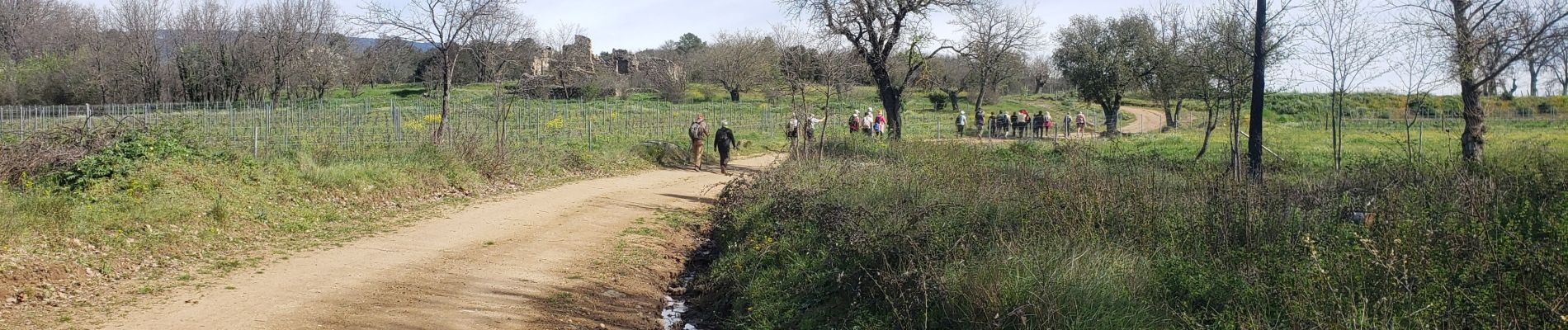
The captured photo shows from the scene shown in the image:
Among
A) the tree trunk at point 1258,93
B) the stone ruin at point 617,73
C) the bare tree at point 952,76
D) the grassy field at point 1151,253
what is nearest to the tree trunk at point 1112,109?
the bare tree at point 952,76

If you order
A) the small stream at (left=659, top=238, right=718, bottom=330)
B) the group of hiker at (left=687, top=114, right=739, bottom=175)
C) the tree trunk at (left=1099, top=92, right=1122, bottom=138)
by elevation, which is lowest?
the small stream at (left=659, top=238, right=718, bottom=330)

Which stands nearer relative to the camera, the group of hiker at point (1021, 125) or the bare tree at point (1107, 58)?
the group of hiker at point (1021, 125)

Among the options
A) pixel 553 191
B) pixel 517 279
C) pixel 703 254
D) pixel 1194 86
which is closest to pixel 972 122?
pixel 1194 86

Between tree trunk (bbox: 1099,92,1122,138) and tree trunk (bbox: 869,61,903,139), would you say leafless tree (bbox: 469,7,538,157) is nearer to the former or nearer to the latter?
tree trunk (bbox: 869,61,903,139)

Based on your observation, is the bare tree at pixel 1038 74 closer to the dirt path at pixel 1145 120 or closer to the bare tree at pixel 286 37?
the dirt path at pixel 1145 120

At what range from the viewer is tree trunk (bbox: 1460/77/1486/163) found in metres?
15.6

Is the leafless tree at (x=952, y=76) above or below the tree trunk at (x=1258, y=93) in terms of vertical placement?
above

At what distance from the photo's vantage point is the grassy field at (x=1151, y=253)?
5.17 m

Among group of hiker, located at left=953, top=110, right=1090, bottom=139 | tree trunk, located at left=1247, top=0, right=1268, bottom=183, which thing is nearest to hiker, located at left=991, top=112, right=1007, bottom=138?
group of hiker, located at left=953, top=110, right=1090, bottom=139

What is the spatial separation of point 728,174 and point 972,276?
14.3 meters

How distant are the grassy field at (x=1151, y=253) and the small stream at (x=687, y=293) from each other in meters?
0.25

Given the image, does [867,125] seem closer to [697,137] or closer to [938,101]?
[697,137]

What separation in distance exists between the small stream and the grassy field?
25cm

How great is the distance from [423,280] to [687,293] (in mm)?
2334
